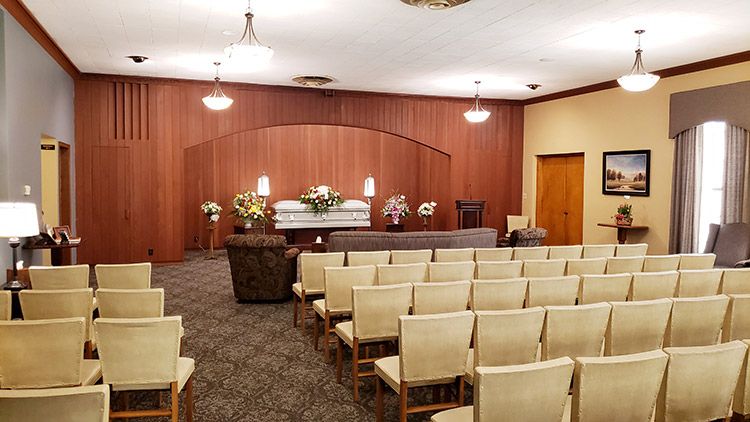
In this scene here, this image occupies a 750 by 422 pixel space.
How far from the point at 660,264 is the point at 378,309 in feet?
11.0

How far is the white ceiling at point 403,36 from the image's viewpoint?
6.03 meters

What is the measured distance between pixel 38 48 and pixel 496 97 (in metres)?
8.88

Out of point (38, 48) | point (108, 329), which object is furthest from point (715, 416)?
point (38, 48)

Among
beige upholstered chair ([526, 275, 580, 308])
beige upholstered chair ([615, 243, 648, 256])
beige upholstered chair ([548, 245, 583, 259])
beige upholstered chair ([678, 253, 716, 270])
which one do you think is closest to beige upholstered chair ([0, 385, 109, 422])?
beige upholstered chair ([526, 275, 580, 308])

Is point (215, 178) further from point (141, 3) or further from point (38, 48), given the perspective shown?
point (141, 3)

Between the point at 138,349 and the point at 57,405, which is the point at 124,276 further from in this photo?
the point at 57,405

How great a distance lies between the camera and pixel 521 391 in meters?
2.39

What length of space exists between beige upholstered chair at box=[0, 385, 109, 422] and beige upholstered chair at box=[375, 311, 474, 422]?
156 centimetres

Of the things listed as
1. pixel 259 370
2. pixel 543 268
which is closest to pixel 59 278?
pixel 259 370

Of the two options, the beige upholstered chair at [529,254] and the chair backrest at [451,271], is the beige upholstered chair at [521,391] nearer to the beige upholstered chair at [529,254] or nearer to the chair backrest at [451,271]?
the chair backrest at [451,271]

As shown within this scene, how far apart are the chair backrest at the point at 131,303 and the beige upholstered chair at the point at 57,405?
5.60ft

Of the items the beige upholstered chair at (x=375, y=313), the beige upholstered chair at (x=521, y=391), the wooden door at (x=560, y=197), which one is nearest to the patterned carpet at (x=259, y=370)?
the beige upholstered chair at (x=375, y=313)

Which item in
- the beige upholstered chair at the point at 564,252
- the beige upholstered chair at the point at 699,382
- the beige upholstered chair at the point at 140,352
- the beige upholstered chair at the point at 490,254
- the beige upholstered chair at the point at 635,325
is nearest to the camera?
the beige upholstered chair at the point at 699,382

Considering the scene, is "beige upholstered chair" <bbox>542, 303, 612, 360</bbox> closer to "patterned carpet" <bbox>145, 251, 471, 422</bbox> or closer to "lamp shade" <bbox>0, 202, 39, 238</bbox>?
"patterned carpet" <bbox>145, 251, 471, 422</bbox>
